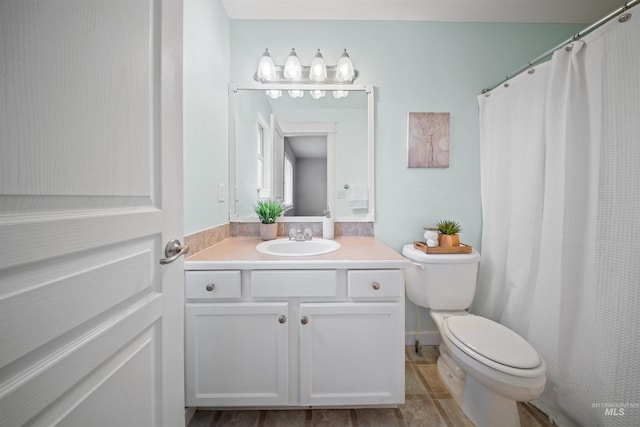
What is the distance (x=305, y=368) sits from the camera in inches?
44.2

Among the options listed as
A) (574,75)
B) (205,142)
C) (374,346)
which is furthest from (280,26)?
(374,346)

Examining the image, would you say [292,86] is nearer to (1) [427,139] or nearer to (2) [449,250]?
(1) [427,139]

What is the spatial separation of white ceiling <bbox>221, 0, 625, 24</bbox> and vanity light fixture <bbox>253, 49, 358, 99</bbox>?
0.26 metres

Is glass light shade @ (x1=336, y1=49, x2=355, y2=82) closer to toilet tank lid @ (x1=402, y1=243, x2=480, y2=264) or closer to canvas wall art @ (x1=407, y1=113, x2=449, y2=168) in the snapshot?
canvas wall art @ (x1=407, y1=113, x2=449, y2=168)

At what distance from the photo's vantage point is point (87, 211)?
1.54 feet

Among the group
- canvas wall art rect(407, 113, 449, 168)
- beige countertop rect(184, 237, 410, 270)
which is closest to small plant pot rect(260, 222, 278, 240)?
beige countertop rect(184, 237, 410, 270)

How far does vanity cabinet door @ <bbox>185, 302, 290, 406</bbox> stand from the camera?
1.10 metres

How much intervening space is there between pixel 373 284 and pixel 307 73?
1485 mm

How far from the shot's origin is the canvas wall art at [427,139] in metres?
1.72

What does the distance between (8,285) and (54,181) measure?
0.57 feet

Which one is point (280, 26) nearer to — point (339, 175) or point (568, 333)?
point (339, 175)

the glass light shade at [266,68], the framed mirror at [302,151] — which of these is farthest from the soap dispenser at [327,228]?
the glass light shade at [266,68]

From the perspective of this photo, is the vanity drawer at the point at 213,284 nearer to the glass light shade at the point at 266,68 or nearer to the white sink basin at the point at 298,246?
the white sink basin at the point at 298,246

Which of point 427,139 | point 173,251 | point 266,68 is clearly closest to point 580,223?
point 427,139
